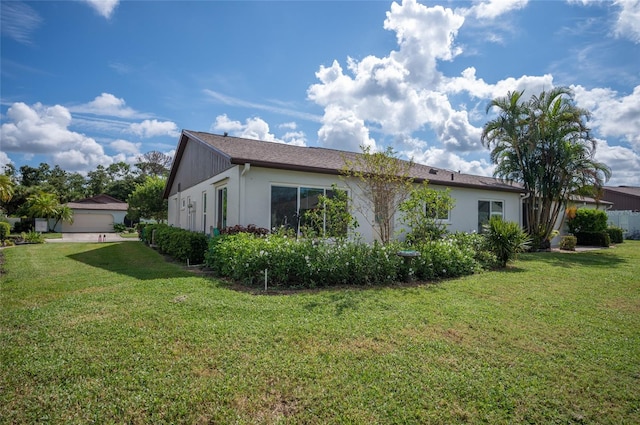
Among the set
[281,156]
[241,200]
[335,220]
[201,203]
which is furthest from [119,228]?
[335,220]

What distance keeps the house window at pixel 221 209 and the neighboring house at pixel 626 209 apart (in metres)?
28.3

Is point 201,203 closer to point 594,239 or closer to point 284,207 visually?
point 284,207

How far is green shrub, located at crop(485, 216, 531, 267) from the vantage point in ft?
31.6

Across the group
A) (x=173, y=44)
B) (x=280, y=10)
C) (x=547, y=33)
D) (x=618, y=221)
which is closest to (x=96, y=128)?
(x=173, y=44)

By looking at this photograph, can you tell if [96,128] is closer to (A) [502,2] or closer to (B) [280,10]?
(B) [280,10]

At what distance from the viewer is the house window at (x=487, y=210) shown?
15.0 meters

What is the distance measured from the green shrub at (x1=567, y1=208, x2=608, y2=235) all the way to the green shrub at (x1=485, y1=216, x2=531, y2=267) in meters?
12.1

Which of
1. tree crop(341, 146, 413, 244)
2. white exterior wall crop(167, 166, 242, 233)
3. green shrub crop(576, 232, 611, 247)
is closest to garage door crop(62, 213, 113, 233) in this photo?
white exterior wall crop(167, 166, 242, 233)

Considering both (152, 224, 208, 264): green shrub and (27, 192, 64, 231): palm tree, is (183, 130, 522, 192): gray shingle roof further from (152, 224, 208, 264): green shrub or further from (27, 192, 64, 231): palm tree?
(27, 192, 64, 231): palm tree

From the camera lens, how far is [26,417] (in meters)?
2.56

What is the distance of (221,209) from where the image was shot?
1159cm

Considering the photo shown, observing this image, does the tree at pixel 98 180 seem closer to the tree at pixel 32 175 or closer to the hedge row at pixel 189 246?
the tree at pixel 32 175

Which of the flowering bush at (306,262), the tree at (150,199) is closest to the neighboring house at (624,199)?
the flowering bush at (306,262)

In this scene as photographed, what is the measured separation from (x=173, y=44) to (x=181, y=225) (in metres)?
9.59
